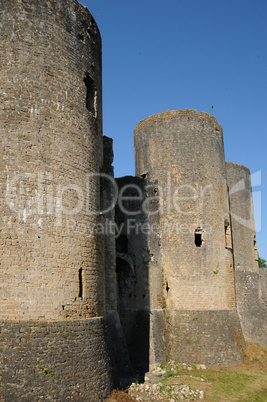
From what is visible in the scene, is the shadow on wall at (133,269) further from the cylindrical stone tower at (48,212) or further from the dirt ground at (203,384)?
the cylindrical stone tower at (48,212)

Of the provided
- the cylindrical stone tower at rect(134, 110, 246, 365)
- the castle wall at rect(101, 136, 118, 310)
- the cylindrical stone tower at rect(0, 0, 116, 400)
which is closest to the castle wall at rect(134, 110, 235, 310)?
the cylindrical stone tower at rect(134, 110, 246, 365)

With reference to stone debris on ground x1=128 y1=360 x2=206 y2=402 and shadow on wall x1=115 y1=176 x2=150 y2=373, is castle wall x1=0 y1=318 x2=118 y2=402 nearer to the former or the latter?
stone debris on ground x1=128 y1=360 x2=206 y2=402

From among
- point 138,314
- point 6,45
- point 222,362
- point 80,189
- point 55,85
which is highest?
point 6,45

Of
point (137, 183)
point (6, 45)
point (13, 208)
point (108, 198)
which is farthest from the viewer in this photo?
point (137, 183)

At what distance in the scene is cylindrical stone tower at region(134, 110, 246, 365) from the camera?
48.3 ft

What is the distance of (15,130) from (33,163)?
82 cm

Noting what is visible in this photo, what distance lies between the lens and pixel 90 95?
34.8 feet

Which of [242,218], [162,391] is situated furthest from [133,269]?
[242,218]

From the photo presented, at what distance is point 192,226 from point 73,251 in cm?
806

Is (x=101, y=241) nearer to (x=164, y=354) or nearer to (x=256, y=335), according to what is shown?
(x=164, y=354)

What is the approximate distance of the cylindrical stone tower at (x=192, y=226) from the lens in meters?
14.7

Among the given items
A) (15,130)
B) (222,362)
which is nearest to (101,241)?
(15,130)

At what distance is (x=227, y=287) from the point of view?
1566cm

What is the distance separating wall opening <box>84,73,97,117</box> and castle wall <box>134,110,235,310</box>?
21.2 ft
